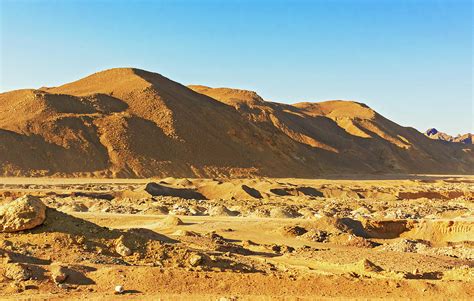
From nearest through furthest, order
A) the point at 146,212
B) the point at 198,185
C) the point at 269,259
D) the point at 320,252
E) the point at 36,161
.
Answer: the point at 269,259 < the point at 320,252 < the point at 146,212 < the point at 198,185 < the point at 36,161

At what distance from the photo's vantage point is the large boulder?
498 inches

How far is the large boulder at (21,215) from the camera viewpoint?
1266cm

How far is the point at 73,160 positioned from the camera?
175ft

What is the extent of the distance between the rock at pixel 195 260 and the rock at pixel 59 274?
8.90ft

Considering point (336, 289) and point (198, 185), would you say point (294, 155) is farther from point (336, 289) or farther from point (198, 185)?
point (336, 289)

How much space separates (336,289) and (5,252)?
243 inches

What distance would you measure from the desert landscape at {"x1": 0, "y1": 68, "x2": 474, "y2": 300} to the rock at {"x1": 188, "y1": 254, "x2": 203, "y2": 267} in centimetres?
3

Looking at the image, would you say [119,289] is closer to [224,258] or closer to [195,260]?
[195,260]

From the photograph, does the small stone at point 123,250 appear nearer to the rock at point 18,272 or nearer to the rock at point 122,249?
the rock at point 122,249

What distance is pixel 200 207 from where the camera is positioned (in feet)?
94.3

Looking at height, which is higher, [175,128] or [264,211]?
[175,128]

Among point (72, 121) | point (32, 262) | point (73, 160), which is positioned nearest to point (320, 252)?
point (32, 262)

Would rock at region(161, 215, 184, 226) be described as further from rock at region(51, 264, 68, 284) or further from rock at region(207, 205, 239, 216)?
rock at region(51, 264, 68, 284)

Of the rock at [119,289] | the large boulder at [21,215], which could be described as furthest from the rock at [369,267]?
the large boulder at [21,215]
